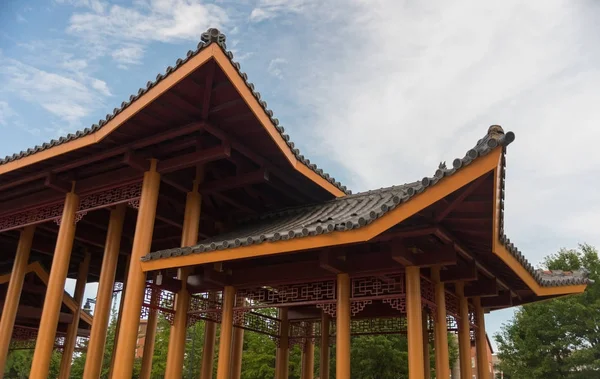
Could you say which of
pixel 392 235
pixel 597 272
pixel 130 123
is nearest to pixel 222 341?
pixel 392 235

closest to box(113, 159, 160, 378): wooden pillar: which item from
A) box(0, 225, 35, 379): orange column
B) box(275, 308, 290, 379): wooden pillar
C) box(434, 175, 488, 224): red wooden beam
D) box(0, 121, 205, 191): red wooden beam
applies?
box(0, 121, 205, 191): red wooden beam

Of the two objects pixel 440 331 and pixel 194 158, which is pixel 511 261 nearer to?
pixel 440 331

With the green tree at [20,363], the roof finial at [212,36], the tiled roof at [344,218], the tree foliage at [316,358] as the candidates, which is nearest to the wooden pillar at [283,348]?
the tiled roof at [344,218]

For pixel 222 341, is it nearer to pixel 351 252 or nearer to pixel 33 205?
pixel 351 252

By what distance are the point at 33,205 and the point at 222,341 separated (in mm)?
5705

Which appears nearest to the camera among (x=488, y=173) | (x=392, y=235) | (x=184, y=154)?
(x=488, y=173)

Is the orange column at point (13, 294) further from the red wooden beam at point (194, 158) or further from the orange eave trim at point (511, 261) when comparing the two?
the orange eave trim at point (511, 261)

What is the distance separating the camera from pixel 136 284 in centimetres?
859

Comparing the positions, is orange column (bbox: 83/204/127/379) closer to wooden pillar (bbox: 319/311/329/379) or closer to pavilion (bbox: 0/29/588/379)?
pavilion (bbox: 0/29/588/379)

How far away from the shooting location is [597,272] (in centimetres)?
2208

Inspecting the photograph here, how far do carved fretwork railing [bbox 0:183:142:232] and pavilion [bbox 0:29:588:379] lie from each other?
3 centimetres

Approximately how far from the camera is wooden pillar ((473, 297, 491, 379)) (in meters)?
10.2

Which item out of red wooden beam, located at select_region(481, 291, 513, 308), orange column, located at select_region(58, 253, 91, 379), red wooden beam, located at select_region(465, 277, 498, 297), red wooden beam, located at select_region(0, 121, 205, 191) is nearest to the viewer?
red wooden beam, located at select_region(0, 121, 205, 191)

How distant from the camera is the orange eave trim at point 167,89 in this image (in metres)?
7.77
